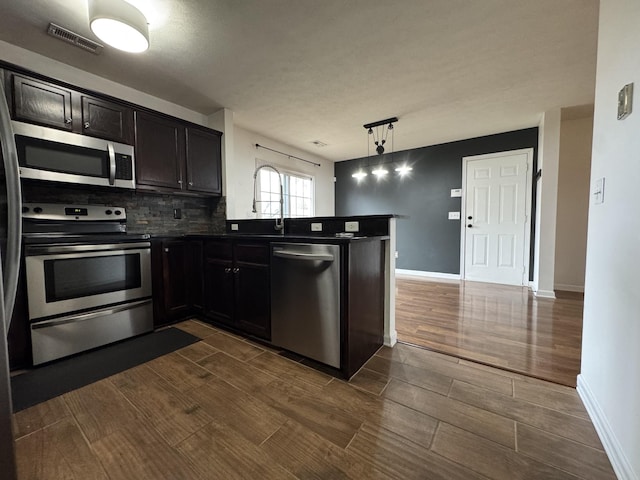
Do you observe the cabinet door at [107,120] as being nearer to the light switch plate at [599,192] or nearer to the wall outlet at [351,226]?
the wall outlet at [351,226]

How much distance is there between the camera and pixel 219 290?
2.49 metres

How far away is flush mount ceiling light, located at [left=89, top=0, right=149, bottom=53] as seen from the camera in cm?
155

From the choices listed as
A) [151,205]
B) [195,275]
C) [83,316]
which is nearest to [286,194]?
[151,205]

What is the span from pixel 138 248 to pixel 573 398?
329 centimetres

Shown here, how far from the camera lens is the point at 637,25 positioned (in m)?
1.08

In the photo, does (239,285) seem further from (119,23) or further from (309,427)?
(119,23)

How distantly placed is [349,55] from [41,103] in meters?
2.48

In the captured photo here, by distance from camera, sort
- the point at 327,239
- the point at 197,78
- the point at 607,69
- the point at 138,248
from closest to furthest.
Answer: the point at 607,69
the point at 327,239
the point at 138,248
the point at 197,78

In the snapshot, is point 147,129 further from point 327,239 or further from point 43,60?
point 327,239

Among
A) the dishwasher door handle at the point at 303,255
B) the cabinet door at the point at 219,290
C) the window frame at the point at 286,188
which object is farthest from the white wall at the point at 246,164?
the dishwasher door handle at the point at 303,255

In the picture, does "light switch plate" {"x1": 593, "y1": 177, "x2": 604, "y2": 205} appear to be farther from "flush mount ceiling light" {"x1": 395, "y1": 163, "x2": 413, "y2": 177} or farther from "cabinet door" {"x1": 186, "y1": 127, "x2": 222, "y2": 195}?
"cabinet door" {"x1": 186, "y1": 127, "x2": 222, "y2": 195}

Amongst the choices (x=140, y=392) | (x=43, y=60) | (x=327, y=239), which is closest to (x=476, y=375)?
(x=327, y=239)

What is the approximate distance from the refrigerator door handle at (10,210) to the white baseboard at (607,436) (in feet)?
7.20

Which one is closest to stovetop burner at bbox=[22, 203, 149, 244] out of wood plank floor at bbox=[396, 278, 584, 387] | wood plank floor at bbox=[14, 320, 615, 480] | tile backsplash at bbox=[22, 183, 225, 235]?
tile backsplash at bbox=[22, 183, 225, 235]
